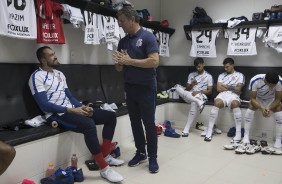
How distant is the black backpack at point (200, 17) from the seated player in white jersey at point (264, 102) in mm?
1575

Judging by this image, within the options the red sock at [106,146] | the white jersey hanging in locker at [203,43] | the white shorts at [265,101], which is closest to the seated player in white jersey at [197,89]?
the white jersey hanging in locker at [203,43]

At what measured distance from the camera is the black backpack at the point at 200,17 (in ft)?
14.5

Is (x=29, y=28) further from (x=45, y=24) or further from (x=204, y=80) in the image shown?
(x=204, y=80)

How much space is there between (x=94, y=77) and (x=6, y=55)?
3.85 ft

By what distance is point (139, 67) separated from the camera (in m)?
2.38

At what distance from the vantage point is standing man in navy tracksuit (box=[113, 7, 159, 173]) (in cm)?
234

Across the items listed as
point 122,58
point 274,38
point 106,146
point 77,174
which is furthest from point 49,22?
point 274,38

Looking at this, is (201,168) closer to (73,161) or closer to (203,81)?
(73,161)

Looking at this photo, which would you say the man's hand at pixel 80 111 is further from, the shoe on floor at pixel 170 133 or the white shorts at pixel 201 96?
the white shorts at pixel 201 96

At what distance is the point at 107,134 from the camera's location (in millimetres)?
2627

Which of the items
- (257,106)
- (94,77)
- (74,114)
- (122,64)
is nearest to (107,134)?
(74,114)

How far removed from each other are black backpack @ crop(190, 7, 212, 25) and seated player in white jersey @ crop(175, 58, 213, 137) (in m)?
0.70

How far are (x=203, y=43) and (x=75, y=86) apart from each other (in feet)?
7.63

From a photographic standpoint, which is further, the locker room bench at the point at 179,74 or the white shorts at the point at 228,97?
the locker room bench at the point at 179,74
